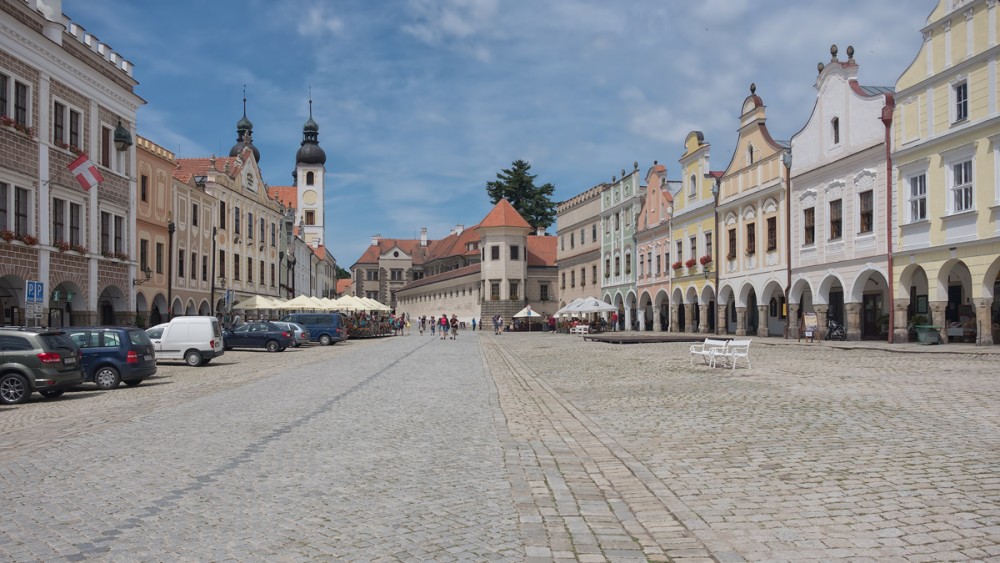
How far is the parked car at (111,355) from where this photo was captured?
63.8 ft

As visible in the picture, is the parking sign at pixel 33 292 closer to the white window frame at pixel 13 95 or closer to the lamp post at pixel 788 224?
the white window frame at pixel 13 95

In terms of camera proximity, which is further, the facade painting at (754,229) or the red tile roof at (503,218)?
the red tile roof at (503,218)

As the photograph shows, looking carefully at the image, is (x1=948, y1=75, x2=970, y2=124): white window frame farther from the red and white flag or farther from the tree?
the tree

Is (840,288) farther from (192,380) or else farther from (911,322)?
(192,380)

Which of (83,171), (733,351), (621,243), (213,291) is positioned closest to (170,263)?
(213,291)

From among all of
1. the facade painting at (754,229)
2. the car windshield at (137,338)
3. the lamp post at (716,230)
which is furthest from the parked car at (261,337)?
the lamp post at (716,230)

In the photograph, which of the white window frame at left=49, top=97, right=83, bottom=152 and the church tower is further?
the church tower

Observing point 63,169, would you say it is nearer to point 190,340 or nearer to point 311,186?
point 190,340

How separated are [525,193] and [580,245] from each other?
28221 millimetres

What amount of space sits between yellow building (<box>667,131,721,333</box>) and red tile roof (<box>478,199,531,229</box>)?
113 feet

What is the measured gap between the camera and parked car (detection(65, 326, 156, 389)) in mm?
19453

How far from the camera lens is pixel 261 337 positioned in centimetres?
3844

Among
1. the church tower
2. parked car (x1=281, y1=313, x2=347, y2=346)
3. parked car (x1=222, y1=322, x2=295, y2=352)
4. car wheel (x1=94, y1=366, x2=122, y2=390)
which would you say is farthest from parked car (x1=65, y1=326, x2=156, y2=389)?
the church tower

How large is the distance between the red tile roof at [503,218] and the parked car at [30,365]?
7224cm
